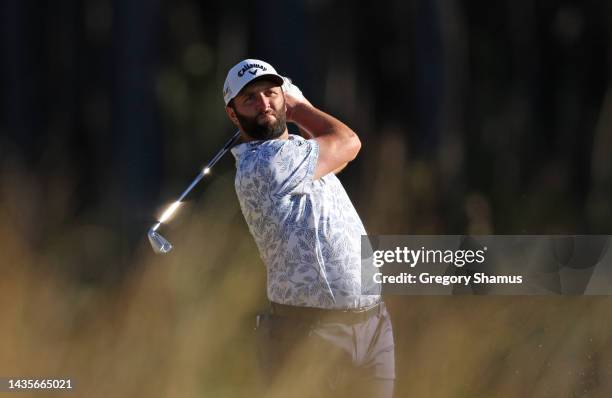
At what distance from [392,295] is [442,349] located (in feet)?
0.98

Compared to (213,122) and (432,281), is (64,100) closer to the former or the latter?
(213,122)

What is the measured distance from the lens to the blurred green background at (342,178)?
13.9ft

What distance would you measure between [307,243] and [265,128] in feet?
1.07

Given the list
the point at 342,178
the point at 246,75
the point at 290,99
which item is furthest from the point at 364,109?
the point at 246,75

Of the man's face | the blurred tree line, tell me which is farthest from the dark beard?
the blurred tree line

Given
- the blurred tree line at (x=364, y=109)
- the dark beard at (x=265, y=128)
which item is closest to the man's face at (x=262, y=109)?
the dark beard at (x=265, y=128)

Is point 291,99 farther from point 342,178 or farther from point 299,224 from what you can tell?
point 342,178

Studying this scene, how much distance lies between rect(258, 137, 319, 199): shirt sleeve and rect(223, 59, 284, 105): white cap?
0.19 metres

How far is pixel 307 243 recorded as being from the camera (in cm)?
284

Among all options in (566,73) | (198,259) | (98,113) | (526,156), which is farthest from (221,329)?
(566,73)

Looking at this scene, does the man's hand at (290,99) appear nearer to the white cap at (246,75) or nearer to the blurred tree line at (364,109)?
the white cap at (246,75)

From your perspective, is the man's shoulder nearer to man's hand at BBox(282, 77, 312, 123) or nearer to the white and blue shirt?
the white and blue shirt

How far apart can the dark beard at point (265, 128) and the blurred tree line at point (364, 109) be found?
1319 millimetres

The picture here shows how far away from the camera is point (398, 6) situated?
4.25 m
